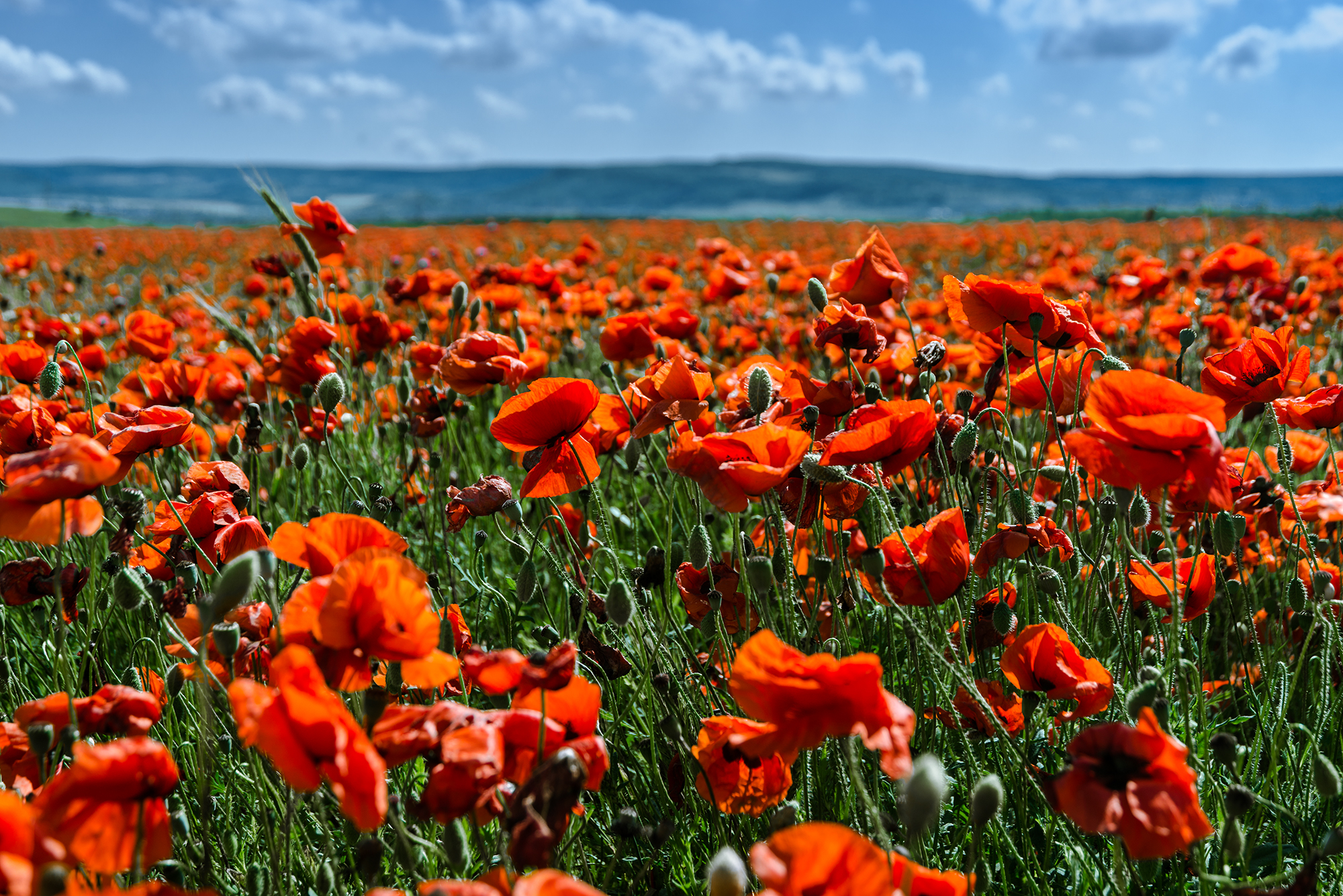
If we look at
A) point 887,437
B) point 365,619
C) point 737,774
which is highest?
point 887,437

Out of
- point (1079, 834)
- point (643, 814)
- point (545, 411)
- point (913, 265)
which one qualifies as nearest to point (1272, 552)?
point (1079, 834)

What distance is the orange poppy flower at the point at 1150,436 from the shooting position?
3.27ft

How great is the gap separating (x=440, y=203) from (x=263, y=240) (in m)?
116

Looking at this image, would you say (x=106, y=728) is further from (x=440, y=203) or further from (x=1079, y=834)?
(x=440, y=203)

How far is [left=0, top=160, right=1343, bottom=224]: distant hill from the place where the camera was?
9375 centimetres

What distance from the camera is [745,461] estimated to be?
124cm

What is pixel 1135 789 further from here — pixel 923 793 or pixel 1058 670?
pixel 1058 670

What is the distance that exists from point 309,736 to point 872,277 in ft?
4.91

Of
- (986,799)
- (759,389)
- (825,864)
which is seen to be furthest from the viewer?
(759,389)

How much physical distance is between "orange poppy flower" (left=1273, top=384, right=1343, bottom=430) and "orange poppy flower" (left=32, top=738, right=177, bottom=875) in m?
1.71

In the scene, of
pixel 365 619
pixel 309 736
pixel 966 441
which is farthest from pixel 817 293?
pixel 309 736

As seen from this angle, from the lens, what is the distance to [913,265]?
8906 millimetres

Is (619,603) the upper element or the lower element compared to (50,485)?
lower

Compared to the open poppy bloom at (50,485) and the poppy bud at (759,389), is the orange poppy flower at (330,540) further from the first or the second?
the poppy bud at (759,389)
